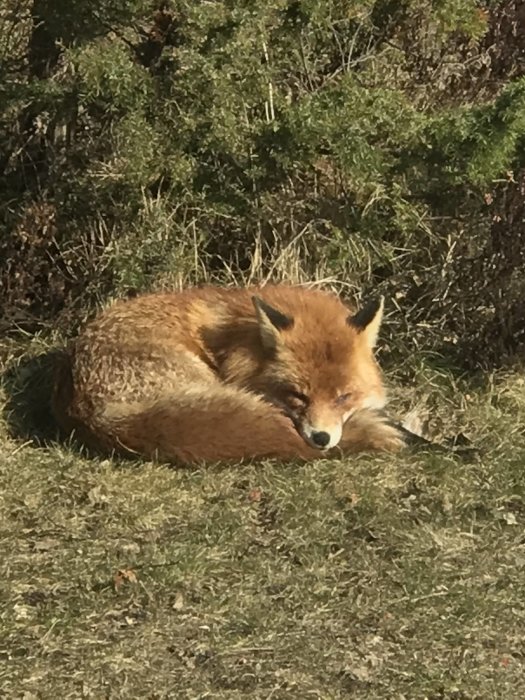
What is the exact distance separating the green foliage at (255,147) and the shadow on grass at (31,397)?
0.37 metres

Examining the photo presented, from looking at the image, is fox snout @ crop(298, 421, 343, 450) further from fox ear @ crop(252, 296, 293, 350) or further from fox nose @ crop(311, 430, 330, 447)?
fox ear @ crop(252, 296, 293, 350)

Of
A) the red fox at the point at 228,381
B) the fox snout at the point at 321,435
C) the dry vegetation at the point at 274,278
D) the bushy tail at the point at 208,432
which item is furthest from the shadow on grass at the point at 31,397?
the fox snout at the point at 321,435

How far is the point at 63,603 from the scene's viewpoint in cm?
408

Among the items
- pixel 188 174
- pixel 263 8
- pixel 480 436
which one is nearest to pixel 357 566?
pixel 480 436

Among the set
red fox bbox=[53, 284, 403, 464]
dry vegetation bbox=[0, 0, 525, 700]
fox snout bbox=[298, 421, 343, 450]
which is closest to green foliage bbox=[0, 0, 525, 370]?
dry vegetation bbox=[0, 0, 525, 700]

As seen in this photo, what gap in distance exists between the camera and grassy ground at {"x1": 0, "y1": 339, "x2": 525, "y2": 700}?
12.1 ft

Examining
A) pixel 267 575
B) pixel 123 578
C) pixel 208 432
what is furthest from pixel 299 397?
pixel 123 578

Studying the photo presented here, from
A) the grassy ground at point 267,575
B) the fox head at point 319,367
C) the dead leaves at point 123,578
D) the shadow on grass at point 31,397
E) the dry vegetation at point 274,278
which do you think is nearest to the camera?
the grassy ground at point 267,575

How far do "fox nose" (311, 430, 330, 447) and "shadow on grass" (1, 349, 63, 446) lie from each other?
147 centimetres

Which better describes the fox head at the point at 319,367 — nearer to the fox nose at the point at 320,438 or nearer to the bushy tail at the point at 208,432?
the fox nose at the point at 320,438

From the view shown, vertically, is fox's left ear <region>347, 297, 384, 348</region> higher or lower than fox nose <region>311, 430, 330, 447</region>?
higher

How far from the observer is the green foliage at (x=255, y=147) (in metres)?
5.71

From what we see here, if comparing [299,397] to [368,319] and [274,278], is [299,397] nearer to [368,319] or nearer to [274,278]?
[368,319]

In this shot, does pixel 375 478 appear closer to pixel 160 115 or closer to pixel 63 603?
pixel 63 603
